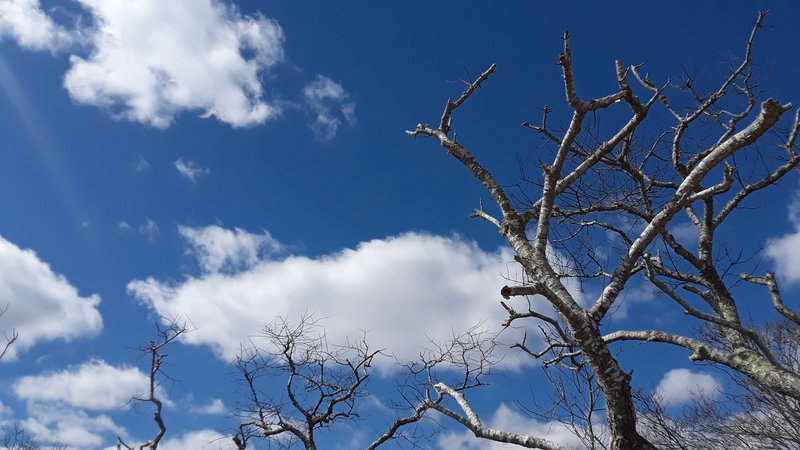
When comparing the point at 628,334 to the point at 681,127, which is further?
the point at 681,127

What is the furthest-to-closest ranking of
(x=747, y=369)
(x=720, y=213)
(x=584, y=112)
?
(x=720, y=213) < (x=747, y=369) < (x=584, y=112)

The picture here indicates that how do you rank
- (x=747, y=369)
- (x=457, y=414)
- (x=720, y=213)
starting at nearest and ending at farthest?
1. (x=747, y=369)
2. (x=457, y=414)
3. (x=720, y=213)

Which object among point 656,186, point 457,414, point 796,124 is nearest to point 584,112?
point 457,414

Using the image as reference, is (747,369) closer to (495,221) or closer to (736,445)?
(495,221)

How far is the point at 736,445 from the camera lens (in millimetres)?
12492

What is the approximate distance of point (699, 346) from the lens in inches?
196

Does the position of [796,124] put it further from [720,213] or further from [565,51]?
[565,51]

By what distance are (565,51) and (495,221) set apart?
6.50ft

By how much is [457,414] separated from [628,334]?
1.98 meters

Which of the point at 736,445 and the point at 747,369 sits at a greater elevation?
the point at 736,445

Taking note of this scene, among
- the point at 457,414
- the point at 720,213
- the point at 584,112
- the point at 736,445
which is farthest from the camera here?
the point at 736,445

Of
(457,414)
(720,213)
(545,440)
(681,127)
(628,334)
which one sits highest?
(681,127)

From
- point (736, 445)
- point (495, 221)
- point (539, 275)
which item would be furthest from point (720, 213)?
point (736, 445)

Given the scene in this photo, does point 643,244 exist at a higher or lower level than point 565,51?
lower
